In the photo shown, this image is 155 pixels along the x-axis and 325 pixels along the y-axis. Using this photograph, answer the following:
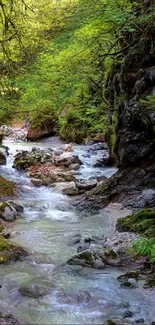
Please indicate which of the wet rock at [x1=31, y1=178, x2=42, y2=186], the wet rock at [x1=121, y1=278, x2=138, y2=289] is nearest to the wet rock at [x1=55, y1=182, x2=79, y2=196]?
the wet rock at [x1=31, y1=178, x2=42, y2=186]

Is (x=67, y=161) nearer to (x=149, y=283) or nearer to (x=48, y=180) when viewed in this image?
(x=48, y=180)

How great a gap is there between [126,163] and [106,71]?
2.96m

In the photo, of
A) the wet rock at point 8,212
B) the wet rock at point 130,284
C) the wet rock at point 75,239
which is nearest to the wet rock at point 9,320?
the wet rock at point 130,284

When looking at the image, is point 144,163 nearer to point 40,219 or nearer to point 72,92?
point 40,219

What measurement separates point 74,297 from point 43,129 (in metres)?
17.9

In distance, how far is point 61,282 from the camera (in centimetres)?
439

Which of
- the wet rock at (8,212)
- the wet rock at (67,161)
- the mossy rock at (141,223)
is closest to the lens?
A: the mossy rock at (141,223)

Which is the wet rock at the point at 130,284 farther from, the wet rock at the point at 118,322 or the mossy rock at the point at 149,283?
the wet rock at the point at 118,322

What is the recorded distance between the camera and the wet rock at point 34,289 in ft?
13.2

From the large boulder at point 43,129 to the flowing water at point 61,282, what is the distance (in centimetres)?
1378

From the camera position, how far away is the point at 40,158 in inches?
569

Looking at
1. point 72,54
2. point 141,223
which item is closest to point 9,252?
point 141,223

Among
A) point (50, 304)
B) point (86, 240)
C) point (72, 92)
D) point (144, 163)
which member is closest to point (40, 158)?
point (72, 92)

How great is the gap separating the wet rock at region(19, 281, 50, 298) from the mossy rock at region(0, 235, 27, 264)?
2.84 feet
